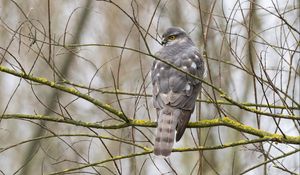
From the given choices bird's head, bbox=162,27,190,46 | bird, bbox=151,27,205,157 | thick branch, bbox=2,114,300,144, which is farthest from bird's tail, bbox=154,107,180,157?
bird's head, bbox=162,27,190,46

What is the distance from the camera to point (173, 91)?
22.9ft

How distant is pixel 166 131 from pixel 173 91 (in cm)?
65

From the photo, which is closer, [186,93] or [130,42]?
[186,93]

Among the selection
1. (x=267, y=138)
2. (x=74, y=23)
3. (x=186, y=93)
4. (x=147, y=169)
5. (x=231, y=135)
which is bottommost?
(x=267, y=138)

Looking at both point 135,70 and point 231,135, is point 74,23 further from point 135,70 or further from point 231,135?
point 231,135

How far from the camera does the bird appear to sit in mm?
6438

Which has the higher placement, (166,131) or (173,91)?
(173,91)

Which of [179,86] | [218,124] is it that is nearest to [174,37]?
[179,86]

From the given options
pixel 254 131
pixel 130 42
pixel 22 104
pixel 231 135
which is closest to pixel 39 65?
pixel 22 104

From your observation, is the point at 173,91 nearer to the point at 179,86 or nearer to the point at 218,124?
the point at 179,86

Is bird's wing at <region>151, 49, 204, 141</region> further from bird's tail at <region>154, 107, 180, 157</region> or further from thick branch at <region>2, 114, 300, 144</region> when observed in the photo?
thick branch at <region>2, 114, 300, 144</region>

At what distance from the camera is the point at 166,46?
7.87 metres

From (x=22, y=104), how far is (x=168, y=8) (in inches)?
152

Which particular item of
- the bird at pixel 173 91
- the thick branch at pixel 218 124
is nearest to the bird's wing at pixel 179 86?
the bird at pixel 173 91
